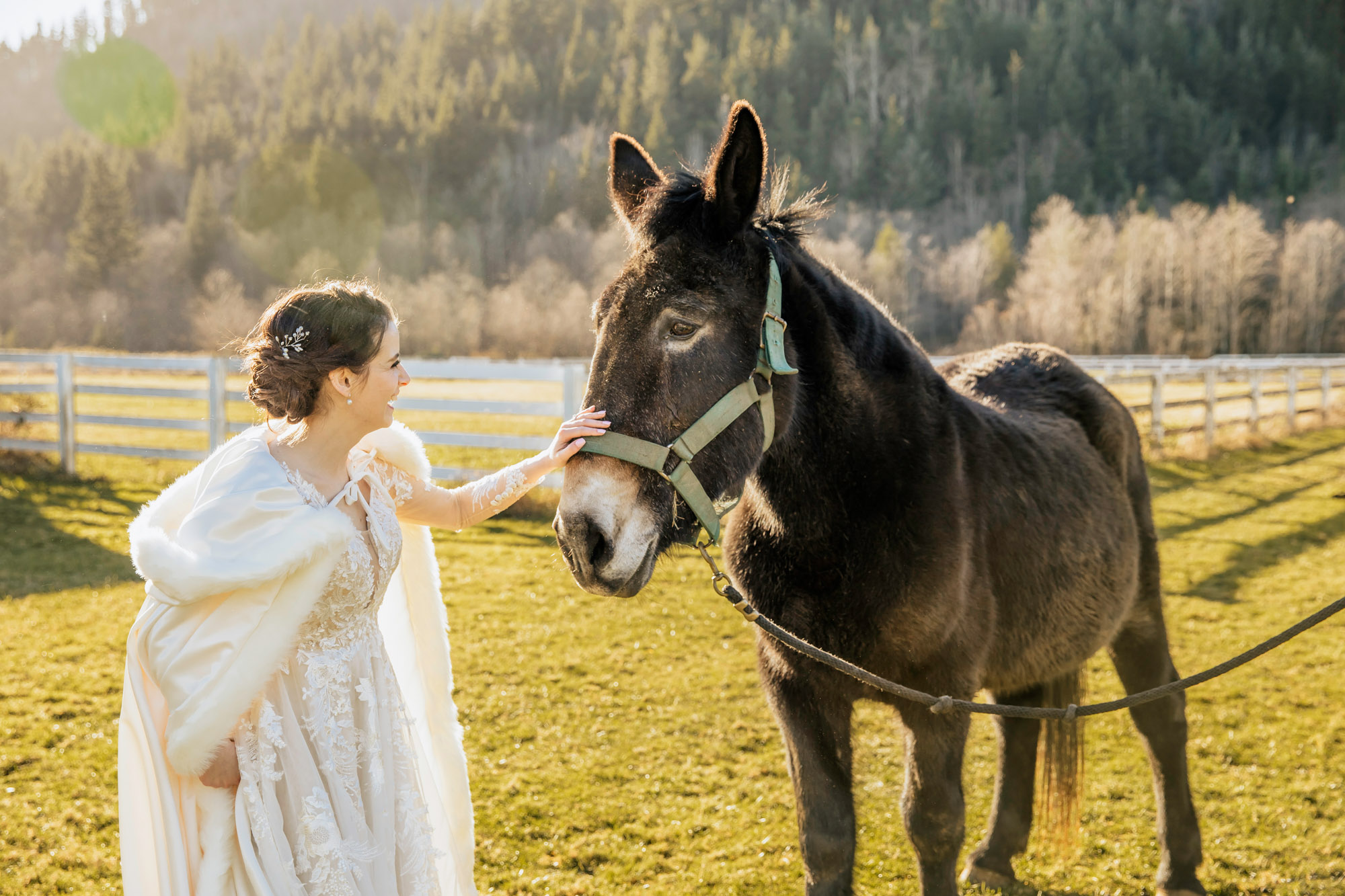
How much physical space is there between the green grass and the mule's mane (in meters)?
2.10

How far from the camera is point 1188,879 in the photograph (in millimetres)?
3006

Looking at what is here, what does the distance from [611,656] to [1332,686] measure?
4682 millimetres

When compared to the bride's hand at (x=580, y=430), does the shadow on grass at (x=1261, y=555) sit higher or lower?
lower

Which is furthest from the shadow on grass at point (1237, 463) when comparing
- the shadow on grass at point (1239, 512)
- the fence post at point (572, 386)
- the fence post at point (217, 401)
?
the fence post at point (217, 401)

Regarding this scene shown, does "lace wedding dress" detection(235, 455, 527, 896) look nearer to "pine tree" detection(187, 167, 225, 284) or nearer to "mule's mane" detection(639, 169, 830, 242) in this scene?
"mule's mane" detection(639, 169, 830, 242)

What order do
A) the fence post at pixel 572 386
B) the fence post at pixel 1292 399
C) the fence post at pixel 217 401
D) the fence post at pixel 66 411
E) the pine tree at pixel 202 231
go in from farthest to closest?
1. the pine tree at pixel 202 231
2. the fence post at pixel 1292 399
3. the fence post at pixel 66 411
4. the fence post at pixel 217 401
5. the fence post at pixel 572 386

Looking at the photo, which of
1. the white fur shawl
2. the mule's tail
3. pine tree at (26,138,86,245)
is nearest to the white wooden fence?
the mule's tail

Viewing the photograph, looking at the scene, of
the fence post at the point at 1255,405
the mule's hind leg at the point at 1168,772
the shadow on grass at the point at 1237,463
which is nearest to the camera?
the mule's hind leg at the point at 1168,772

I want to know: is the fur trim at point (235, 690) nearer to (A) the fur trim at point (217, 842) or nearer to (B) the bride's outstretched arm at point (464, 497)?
(A) the fur trim at point (217, 842)

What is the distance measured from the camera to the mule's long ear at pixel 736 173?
1.81 metres

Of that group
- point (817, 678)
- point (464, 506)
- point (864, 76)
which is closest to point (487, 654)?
point (464, 506)

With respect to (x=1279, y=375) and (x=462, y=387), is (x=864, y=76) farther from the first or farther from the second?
(x=462, y=387)

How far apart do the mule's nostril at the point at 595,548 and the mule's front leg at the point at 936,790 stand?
1.04 meters

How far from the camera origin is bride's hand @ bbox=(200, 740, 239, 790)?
1747 mm
